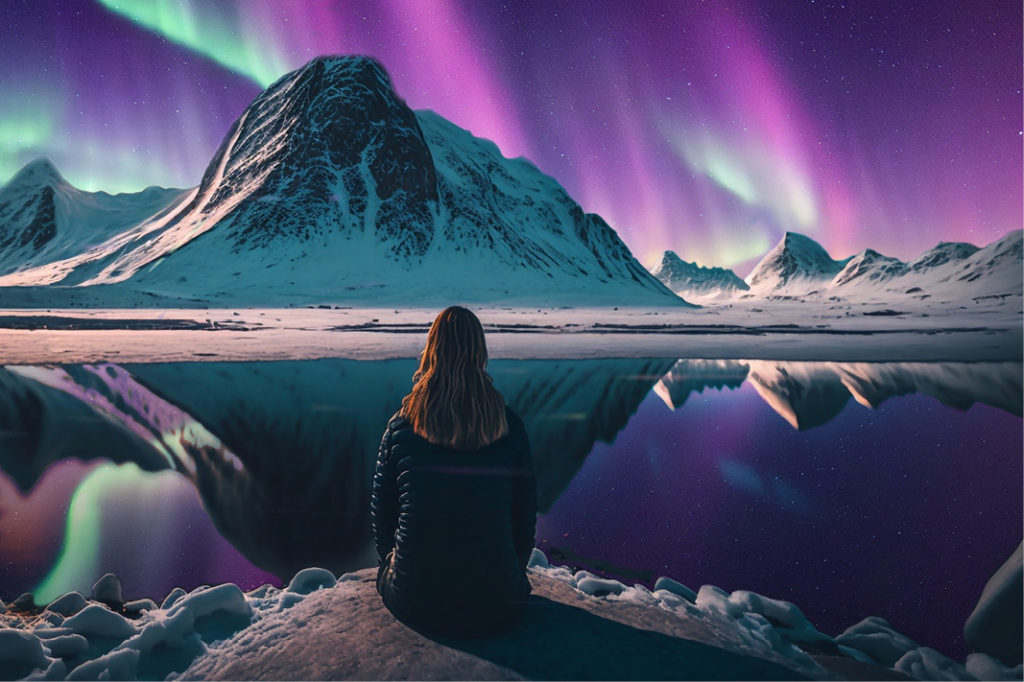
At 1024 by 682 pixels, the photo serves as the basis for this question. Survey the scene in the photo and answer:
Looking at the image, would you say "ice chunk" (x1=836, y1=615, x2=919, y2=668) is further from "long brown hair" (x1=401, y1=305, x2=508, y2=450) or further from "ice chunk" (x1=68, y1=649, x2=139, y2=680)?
"ice chunk" (x1=68, y1=649, x2=139, y2=680)

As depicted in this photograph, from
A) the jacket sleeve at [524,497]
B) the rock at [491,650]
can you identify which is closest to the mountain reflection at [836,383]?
the rock at [491,650]

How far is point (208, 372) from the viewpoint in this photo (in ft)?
48.1

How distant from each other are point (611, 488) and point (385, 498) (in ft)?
13.0

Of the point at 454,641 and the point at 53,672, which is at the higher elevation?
the point at 454,641

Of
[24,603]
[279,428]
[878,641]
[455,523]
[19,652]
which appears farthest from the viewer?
[279,428]

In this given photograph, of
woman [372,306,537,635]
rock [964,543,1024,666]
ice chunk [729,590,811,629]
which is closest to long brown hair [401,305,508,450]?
woman [372,306,537,635]

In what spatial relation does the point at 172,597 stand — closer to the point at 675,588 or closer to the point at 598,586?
the point at 598,586

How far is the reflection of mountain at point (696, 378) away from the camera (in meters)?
12.0

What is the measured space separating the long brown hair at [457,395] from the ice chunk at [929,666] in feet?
9.83

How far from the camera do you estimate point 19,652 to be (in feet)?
10.6

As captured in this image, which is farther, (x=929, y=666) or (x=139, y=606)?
(x=139, y=606)

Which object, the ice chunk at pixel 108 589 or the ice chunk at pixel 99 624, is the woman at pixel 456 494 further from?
the ice chunk at pixel 108 589

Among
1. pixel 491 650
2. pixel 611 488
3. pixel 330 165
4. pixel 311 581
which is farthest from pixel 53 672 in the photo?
pixel 330 165

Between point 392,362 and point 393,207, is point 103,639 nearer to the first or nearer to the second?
point 392,362
